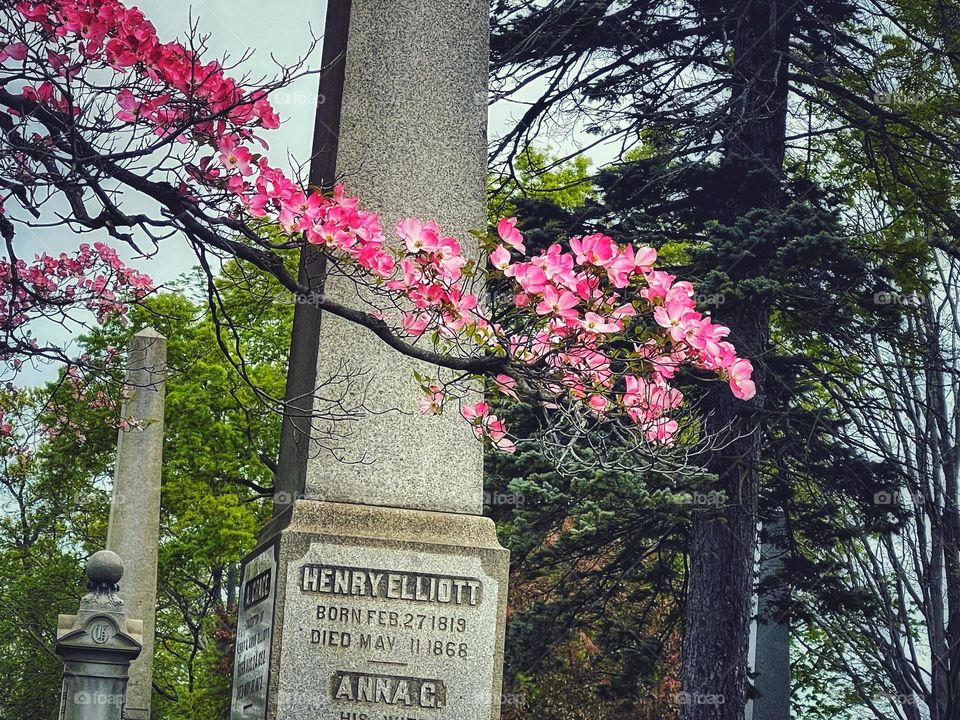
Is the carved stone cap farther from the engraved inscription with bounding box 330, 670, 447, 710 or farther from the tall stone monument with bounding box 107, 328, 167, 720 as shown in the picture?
the engraved inscription with bounding box 330, 670, 447, 710

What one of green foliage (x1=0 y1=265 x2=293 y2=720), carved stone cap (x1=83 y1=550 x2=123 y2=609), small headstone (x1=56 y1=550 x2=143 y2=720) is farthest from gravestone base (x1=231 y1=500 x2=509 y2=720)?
green foliage (x1=0 y1=265 x2=293 y2=720)

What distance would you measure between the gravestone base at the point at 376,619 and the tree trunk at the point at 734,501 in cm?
696

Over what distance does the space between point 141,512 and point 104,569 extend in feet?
7.17

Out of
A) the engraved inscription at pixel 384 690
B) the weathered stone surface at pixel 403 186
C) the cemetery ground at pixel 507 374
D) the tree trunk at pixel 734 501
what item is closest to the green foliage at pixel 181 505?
the cemetery ground at pixel 507 374

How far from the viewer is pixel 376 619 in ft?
18.6

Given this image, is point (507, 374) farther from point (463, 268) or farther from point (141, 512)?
point (141, 512)

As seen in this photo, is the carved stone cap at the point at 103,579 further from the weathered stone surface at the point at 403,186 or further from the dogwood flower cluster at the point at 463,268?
the dogwood flower cluster at the point at 463,268

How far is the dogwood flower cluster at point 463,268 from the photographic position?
4746 millimetres

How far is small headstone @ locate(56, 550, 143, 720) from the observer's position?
12.5 metres

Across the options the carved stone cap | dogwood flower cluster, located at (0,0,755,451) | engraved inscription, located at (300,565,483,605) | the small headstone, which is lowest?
the small headstone

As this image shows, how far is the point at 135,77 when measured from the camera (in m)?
5.08

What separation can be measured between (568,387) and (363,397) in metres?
1.42

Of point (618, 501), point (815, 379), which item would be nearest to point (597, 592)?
point (618, 501)

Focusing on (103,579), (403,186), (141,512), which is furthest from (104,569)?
(403,186)
